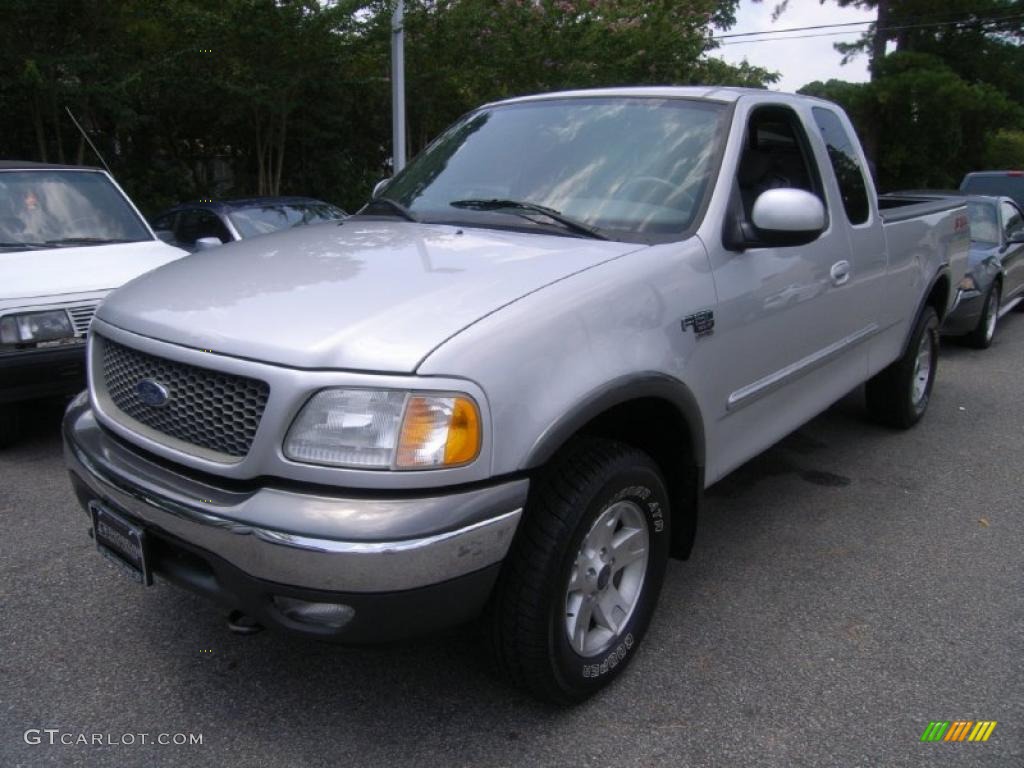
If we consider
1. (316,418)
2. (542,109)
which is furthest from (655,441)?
(542,109)

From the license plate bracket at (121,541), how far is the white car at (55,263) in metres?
2.31

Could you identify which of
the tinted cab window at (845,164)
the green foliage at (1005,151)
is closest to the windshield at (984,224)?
the tinted cab window at (845,164)

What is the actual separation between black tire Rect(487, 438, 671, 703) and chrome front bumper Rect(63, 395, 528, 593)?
0.52ft

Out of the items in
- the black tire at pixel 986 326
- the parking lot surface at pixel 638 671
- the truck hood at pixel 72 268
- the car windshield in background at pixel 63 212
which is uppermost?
the car windshield in background at pixel 63 212

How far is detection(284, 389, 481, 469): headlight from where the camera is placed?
6.85 ft

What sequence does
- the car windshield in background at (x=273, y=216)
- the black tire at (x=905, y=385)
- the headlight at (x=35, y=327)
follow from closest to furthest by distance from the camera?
1. the headlight at (x=35, y=327)
2. the black tire at (x=905, y=385)
3. the car windshield in background at (x=273, y=216)

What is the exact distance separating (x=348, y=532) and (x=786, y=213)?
6.02ft

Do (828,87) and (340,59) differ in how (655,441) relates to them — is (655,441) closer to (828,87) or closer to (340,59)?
(340,59)

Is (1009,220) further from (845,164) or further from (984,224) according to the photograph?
(845,164)

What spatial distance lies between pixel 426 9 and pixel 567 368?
400 inches

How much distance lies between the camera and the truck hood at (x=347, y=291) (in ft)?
7.11

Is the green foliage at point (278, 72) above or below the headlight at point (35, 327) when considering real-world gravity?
above

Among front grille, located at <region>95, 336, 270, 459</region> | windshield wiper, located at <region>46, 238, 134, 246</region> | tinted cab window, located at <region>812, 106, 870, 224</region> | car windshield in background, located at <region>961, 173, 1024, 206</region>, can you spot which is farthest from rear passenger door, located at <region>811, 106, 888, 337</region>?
car windshield in background, located at <region>961, 173, 1024, 206</region>

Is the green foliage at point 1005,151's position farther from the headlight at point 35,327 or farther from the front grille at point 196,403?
the front grille at point 196,403
